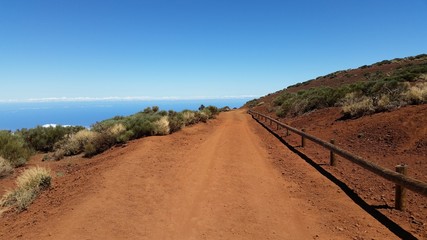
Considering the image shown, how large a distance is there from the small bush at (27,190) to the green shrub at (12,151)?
6.55m

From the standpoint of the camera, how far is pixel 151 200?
7430 millimetres

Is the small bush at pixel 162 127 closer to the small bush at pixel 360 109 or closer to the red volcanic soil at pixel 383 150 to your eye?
the red volcanic soil at pixel 383 150

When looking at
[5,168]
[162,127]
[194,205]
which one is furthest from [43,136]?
[194,205]

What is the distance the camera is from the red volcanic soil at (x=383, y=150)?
22.7ft

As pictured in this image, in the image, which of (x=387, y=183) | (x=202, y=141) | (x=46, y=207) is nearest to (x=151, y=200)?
(x=46, y=207)

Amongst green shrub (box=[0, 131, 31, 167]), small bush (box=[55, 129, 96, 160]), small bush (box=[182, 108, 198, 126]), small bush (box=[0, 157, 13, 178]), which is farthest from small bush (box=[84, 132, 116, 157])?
small bush (box=[182, 108, 198, 126])

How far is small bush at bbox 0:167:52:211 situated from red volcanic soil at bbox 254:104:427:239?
8.24 meters

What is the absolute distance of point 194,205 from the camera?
23.1 feet

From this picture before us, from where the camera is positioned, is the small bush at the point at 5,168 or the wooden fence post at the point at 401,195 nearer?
the wooden fence post at the point at 401,195

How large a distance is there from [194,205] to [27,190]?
5.13 meters

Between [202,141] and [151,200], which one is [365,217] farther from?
[202,141]

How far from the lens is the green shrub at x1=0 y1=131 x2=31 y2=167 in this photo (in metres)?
15.3

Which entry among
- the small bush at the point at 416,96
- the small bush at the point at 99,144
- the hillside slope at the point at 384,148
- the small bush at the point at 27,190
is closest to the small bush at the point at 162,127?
the small bush at the point at 99,144

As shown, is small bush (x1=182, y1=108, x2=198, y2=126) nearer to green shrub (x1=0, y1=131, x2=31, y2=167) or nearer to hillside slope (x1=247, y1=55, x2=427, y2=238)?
hillside slope (x1=247, y1=55, x2=427, y2=238)
